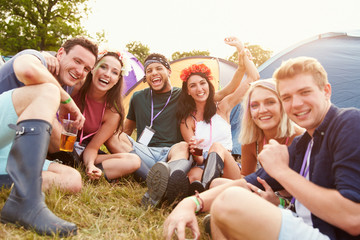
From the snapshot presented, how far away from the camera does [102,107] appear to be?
2.98 meters

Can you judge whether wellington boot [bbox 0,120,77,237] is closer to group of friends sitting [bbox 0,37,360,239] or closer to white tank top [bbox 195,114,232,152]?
group of friends sitting [bbox 0,37,360,239]

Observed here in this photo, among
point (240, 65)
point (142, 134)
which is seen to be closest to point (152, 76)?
point (142, 134)

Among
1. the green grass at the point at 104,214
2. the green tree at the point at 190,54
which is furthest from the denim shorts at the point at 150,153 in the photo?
the green tree at the point at 190,54

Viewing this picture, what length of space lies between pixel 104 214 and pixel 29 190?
56 centimetres

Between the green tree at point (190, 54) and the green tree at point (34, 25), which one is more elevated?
the green tree at point (34, 25)

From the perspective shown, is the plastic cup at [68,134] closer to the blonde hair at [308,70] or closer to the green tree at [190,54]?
the blonde hair at [308,70]

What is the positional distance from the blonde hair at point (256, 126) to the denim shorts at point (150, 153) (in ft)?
3.07

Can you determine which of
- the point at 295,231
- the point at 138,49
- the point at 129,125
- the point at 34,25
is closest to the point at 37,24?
the point at 34,25

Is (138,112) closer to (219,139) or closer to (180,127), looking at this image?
(180,127)

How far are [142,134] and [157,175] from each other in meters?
1.41

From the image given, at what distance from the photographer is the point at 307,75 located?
141 centimetres

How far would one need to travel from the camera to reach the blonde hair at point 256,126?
7.11 feet

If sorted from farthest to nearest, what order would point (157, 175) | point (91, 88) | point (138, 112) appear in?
point (138, 112)
point (91, 88)
point (157, 175)

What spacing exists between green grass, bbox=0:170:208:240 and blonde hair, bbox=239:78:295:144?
2.47ft
